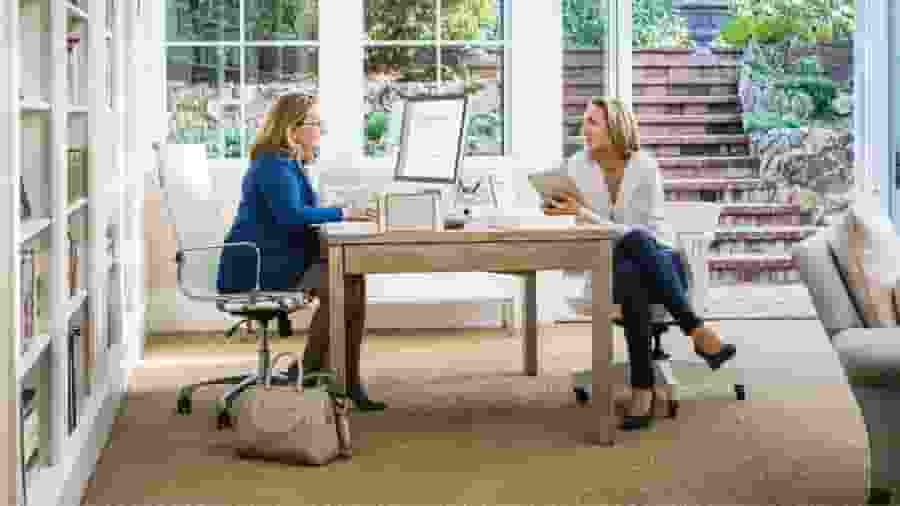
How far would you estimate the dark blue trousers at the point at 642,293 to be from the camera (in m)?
5.01

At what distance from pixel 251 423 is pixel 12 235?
5.13 feet

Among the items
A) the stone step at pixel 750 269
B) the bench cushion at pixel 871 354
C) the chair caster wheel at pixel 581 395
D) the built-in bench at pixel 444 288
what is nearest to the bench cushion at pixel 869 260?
the bench cushion at pixel 871 354

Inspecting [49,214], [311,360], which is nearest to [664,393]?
[311,360]

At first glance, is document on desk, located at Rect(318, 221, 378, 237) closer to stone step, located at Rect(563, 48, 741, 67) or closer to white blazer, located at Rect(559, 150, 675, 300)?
white blazer, located at Rect(559, 150, 675, 300)

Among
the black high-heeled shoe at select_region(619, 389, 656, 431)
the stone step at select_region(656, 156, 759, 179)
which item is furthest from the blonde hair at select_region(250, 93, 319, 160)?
the stone step at select_region(656, 156, 759, 179)

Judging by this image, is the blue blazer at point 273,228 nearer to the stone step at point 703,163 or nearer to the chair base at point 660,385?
the chair base at point 660,385

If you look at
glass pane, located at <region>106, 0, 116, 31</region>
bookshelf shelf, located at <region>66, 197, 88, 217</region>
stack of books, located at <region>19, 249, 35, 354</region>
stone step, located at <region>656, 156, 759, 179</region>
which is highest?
glass pane, located at <region>106, 0, 116, 31</region>

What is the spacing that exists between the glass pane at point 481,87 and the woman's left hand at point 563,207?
2305 mm

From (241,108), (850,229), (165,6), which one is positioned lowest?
(850,229)

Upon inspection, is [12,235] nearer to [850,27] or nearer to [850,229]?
[850,229]

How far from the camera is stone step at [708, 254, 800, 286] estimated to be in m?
9.56

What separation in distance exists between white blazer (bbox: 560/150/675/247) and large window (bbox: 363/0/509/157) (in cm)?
218

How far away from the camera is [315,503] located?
12.9 ft

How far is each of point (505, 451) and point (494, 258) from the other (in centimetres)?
59
